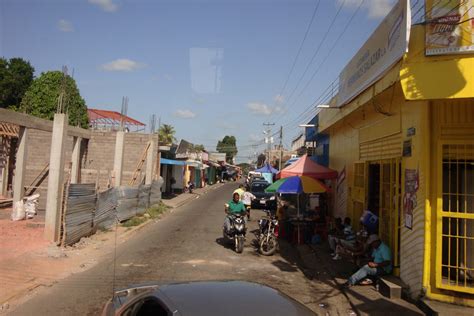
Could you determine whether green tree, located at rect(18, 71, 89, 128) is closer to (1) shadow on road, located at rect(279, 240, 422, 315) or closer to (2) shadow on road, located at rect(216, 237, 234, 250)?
(2) shadow on road, located at rect(216, 237, 234, 250)

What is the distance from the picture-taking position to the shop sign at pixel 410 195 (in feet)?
25.6

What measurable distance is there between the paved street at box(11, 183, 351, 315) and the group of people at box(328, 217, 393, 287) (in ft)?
2.30

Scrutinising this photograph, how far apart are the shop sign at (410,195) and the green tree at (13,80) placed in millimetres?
50480

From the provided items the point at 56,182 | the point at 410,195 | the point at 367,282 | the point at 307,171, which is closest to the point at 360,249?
the point at 367,282

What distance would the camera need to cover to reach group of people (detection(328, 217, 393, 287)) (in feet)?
28.3

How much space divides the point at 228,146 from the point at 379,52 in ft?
428

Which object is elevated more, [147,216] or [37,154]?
[37,154]

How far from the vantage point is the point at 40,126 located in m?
15.4

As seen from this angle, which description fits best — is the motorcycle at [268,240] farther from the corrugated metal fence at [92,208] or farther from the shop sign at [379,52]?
the corrugated metal fence at [92,208]

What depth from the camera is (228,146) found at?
140m

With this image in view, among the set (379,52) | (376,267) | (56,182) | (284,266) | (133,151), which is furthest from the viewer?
(133,151)

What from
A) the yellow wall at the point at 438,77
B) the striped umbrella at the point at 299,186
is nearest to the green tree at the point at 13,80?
the striped umbrella at the point at 299,186

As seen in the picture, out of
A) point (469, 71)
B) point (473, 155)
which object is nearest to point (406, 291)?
point (473, 155)

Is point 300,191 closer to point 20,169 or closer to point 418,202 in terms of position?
point 418,202
